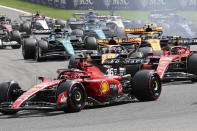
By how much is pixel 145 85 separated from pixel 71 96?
2.27 metres

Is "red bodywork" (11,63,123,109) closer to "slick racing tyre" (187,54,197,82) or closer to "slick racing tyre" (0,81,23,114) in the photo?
"slick racing tyre" (0,81,23,114)

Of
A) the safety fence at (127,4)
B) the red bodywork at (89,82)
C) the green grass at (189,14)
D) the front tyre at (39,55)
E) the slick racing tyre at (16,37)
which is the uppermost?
the safety fence at (127,4)

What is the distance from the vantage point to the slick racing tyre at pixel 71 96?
11.4m

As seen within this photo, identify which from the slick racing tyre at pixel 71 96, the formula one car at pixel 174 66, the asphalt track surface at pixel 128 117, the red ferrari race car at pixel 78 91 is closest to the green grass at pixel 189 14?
the formula one car at pixel 174 66

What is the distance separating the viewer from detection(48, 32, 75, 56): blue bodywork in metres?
26.8

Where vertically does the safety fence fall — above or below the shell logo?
above

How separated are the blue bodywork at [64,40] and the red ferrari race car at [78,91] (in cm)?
1320

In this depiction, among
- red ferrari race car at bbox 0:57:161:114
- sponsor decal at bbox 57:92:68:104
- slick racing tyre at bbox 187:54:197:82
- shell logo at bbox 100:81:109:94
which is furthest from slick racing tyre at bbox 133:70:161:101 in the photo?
slick racing tyre at bbox 187:54:197:82

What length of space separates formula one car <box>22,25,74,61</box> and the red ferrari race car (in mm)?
13330

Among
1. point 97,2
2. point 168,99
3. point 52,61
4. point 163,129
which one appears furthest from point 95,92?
point 97,2

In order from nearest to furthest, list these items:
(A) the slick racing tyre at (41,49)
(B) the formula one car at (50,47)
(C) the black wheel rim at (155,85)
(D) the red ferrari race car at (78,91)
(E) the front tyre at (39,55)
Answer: (D) the red ferrari race car at (78,91) → (C) the black wheel rim at (155,85) → (E) the front tyre at (39,55) → (A) the slick racing tyre at (41,49) → (B) the formula one car at (50,47)

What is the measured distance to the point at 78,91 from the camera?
11812 mm

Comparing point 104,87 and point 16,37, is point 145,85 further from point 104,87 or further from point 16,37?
point 16,37

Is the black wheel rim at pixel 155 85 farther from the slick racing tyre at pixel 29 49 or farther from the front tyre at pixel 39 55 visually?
the slick racing tyre at pixel 29 49
